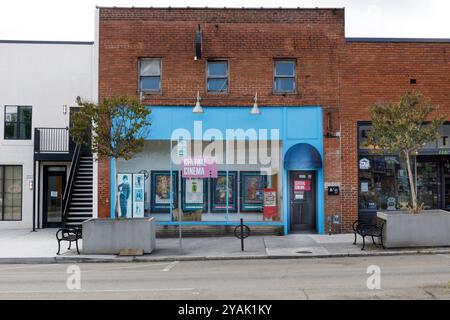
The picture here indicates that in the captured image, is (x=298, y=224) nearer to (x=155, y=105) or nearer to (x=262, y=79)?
(x=262, y=79)

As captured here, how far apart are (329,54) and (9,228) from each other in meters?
15.8

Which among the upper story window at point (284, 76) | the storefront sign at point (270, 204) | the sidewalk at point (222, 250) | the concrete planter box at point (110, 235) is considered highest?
the upper story window at point (284, 76)

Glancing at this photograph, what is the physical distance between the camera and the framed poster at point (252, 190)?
18.8 meters

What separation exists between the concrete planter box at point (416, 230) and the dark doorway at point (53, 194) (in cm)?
1465

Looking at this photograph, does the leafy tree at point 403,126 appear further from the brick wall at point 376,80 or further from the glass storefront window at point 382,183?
the glass storefront window at point 382,183

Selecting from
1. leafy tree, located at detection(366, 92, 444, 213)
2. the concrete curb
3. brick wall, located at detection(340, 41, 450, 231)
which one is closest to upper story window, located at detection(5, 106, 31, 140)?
the concrete curb

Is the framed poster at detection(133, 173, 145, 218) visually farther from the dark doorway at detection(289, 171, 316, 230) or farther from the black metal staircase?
the dark doorway at detection(289, 171, 316, 230)

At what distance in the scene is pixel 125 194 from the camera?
18844 mm

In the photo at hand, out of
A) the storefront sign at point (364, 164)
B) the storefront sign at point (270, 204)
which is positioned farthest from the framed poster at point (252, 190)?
the storefront sign at point (364, 164)

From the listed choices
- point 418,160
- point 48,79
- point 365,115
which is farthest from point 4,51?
point 418,160

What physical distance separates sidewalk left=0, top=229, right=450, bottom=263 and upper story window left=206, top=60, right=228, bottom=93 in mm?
5695

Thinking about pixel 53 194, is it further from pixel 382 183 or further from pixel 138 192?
pixel 382 183

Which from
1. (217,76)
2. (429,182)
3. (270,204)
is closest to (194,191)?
(270,204)

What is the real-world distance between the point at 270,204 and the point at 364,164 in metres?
3.92
